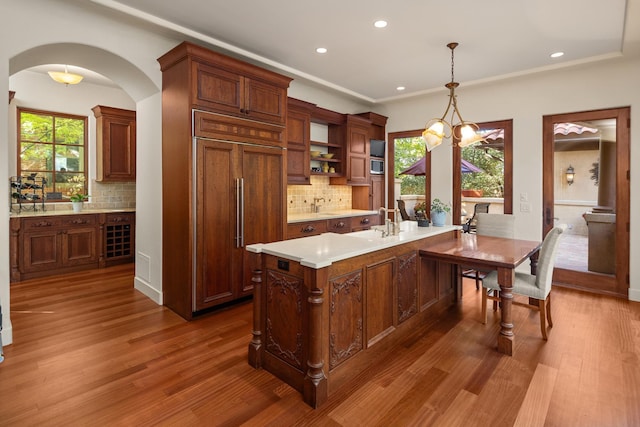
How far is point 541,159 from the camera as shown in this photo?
4820mm

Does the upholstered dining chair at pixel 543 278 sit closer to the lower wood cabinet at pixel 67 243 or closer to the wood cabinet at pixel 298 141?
the wood cabinet at pixel 298 141

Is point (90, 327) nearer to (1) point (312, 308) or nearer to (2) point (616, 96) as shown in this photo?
(1) point (312, 308)

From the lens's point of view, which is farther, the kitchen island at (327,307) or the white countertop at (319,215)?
the white countertop at (319,215)

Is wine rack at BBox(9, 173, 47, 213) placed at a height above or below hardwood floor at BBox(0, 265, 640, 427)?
above

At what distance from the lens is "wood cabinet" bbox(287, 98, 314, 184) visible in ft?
15.8

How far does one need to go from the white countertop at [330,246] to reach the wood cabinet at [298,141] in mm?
2016

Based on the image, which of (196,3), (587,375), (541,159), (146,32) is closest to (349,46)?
(196,3)

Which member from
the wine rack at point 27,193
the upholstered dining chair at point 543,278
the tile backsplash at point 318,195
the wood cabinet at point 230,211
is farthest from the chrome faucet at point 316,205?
the wine rack at point 27,193

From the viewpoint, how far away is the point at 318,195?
231 inches

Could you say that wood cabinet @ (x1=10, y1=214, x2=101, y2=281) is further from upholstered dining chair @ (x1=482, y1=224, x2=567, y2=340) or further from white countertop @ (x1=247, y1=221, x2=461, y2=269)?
upholstered dining chair @ (x1=482, y1=224, x2=567, y2=340)

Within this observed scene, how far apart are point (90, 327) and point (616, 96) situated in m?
6.43

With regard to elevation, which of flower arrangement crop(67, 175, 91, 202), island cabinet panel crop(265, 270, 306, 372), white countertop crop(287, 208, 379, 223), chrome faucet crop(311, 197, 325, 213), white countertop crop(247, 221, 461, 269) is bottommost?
island cabinet panel crop(265, 270, 306, 372)

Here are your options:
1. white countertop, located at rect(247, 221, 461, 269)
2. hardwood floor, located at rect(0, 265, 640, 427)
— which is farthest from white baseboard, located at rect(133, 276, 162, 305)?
white countertop, located at rect(247, 221, 461, 269)

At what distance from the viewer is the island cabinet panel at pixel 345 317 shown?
2.23 m
